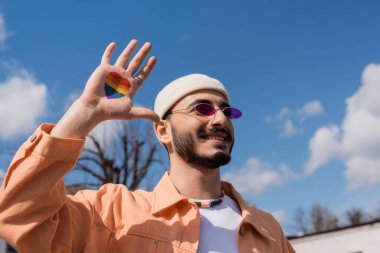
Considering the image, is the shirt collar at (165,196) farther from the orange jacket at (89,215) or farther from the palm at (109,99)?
the palm at (109,99)

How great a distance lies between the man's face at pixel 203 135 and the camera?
302cm

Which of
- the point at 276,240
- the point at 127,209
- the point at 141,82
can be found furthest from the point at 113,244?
the point at 276,240

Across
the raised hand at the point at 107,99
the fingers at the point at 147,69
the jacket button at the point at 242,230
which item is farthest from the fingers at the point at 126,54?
the jacket button at the point at 242,230

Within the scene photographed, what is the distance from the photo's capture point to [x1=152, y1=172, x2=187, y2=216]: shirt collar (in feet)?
9.01

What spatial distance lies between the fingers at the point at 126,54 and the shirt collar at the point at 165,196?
0.90 metres

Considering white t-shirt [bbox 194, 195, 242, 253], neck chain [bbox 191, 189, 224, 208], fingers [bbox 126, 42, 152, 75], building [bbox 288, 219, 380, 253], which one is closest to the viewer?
fingers [bbox 126, 42, 152, 75]

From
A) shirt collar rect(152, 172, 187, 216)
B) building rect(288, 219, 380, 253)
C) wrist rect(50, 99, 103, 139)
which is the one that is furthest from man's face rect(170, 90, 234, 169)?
building rect(288, 219, 380, 253)

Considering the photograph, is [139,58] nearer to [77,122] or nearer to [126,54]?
[126,54]

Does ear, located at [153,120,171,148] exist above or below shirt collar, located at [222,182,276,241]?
above

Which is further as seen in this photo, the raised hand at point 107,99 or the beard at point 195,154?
the beard at point 195,154

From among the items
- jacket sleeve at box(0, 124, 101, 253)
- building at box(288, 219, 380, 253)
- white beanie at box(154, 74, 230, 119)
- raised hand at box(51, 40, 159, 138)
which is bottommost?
jacket sleeve at box(0, 124, 101, 253)

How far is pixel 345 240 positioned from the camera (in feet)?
52.2

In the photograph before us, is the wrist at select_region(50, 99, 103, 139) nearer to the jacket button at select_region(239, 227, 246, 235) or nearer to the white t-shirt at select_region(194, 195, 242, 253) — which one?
the white t-shirt at select_region(194, 195, 242, 253)

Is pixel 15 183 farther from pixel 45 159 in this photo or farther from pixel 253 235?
pixel 253 235
